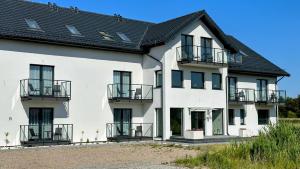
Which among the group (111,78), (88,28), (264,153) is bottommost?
(264,153)

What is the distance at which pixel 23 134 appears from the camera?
21.0 m

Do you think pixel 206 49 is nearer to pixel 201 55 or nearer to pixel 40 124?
pixel 201 55

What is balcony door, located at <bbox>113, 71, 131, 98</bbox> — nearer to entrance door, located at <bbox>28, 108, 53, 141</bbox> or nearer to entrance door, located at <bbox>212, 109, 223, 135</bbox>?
entrance door, located at <bbox>28, 108, 53, 141</bbox>

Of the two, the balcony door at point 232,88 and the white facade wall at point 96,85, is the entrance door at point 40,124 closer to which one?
the white facade wall at point 96,85

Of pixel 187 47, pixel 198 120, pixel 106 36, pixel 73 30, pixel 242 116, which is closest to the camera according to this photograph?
pixel 73 30

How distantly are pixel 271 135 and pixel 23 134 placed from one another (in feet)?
41.6

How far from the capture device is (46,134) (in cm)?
2183

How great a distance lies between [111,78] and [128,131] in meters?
3.30

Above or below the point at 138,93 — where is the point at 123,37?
above

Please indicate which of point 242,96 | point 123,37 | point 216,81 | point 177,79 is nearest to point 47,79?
point 123,37

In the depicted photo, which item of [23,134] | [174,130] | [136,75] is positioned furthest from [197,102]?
[23,134]

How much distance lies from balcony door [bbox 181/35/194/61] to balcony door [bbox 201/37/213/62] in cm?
86

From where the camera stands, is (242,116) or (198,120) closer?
(198,120)

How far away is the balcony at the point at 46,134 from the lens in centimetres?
2103
